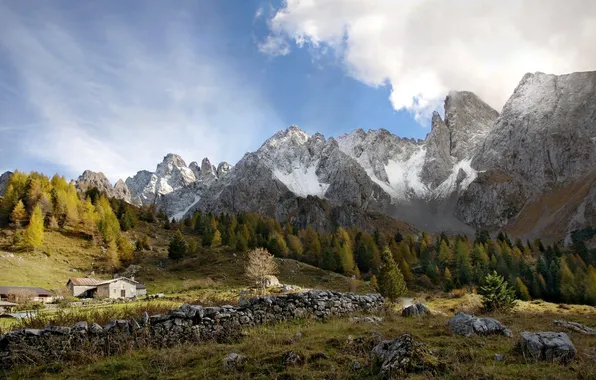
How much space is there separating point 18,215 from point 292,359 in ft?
348

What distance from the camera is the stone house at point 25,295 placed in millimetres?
50513

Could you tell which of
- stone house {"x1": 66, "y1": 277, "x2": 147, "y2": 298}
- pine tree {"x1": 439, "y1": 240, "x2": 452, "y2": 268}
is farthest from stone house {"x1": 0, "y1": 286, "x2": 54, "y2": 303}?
pine tree {"x1": 439, "y1": 240, "x2": 452, "y2": 268}

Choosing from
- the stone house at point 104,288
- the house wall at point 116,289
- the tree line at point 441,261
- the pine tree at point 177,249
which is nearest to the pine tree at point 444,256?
the tree line at point 441,261

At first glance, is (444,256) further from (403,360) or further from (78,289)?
(403,360)

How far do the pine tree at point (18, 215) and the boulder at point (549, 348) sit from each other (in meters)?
108

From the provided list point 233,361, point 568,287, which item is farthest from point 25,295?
point 568,287

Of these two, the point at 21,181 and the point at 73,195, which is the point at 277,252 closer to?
the point at 73,195

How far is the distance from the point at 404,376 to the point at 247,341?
681 cm

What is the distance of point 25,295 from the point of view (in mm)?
50719

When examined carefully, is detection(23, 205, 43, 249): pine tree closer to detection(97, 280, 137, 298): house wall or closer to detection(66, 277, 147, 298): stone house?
detection(66, 277, 147, 298): stone house

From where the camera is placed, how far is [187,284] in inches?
2761

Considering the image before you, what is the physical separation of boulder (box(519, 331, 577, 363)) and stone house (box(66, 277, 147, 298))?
63085mm

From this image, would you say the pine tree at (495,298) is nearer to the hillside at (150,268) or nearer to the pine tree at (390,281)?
the pine tree at (390,281)

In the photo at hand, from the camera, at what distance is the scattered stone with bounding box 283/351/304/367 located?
1087 cm
